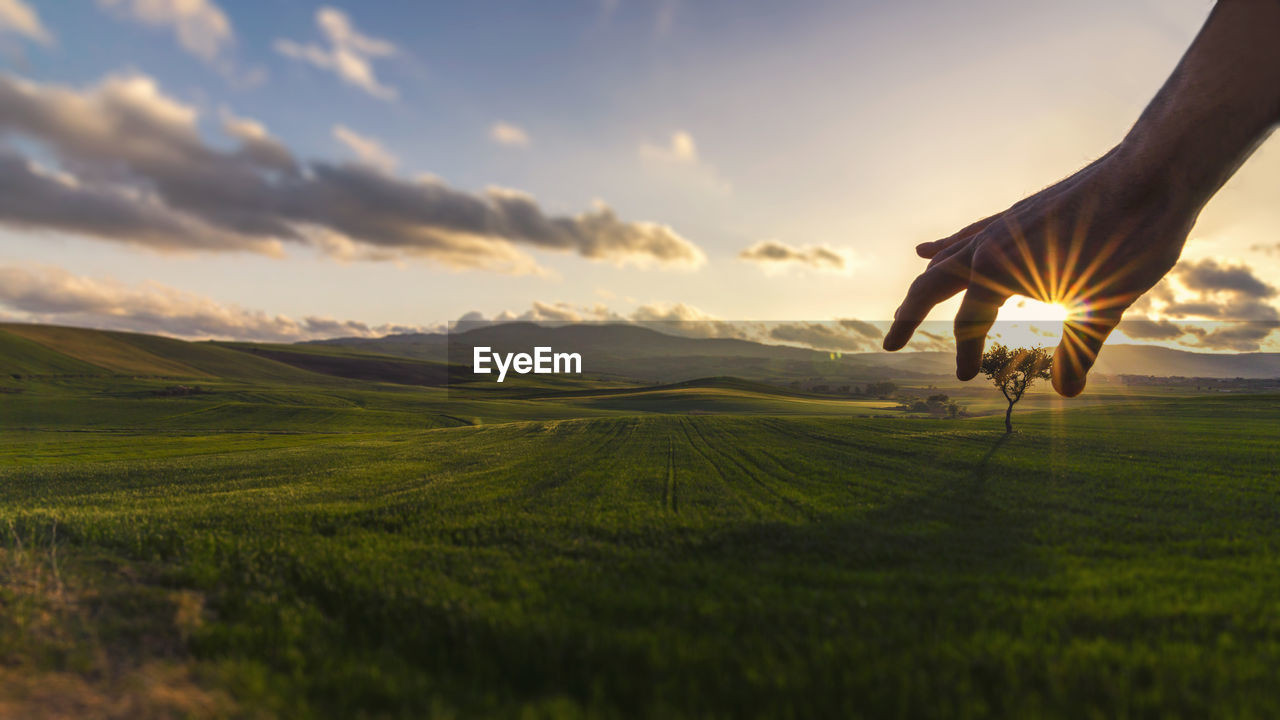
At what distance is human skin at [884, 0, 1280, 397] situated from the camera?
2438 mm

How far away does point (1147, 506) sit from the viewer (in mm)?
14328

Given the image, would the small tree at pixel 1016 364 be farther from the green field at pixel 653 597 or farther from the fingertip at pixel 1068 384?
the fingertip at pixel 1068 384

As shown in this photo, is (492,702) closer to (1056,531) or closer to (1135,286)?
(1135,286)

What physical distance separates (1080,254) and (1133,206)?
0.33 m

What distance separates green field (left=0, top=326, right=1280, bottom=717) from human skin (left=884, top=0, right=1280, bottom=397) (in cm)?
344

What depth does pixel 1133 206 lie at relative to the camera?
2.84 meters

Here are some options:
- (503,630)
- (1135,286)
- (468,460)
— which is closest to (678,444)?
(468,460)

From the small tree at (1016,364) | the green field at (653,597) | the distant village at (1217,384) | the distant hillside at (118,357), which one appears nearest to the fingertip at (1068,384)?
the green field at (653,597)

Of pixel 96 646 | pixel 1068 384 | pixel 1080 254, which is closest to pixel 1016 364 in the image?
pixel 1068 384

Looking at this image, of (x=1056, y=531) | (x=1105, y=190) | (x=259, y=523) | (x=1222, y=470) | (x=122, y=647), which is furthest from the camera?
(x=1222, y=470)

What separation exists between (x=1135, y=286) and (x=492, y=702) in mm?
5806

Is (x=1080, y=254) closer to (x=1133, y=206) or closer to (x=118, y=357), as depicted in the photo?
(x=1133, y=206)

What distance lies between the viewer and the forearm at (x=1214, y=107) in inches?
93.1

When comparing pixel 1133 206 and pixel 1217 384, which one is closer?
pixel 1133 206
